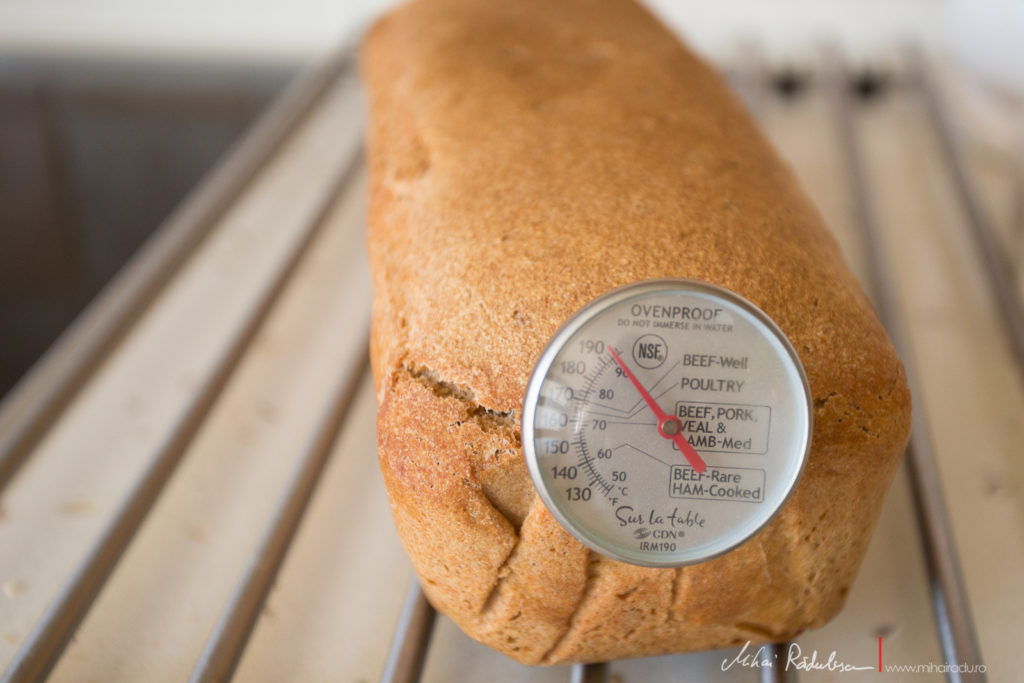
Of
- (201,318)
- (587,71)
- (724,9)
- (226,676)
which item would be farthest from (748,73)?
(226,676)

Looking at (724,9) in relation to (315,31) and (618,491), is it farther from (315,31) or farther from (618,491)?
(618,491)

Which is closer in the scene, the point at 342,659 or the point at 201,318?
the point at 342,659

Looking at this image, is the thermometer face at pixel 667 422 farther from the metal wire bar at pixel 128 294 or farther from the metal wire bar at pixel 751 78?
the metal wire bar at pixel 751 78

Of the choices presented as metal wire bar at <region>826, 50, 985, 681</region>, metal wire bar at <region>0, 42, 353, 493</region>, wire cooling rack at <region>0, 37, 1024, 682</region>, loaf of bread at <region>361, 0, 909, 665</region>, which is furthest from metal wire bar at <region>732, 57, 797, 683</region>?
metal wire bar at <region>0, 42, 353, 493</region>

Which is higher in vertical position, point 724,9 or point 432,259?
point 724,9

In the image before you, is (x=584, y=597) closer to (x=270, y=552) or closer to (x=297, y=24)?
(x=270, y=552)

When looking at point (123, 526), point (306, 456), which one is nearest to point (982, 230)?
point (306, 456)
